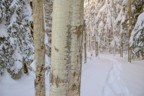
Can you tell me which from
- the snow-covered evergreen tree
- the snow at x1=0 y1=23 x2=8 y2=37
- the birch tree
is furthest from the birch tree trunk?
the snow at x1=0 y1=23 x2=8 y2=37

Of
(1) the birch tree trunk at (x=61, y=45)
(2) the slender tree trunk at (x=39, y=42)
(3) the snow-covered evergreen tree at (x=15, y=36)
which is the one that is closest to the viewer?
(1) the birch tree trunk at (x=61, y=45)

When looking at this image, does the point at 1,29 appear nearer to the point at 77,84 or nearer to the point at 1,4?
the point at 1,4

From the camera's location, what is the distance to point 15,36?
10.6 metres

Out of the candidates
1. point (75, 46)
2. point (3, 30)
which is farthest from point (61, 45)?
point (3, 30)

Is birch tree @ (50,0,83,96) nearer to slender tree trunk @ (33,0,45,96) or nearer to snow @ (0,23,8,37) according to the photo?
slender tree trunk @ (33,0,45,96)

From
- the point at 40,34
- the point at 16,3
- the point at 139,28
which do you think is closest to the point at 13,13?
the point at 16,3

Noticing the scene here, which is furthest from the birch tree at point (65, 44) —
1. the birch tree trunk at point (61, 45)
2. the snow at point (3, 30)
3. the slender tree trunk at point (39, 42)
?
the snow at point (3, 30)

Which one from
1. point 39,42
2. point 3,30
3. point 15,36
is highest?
point 3,30

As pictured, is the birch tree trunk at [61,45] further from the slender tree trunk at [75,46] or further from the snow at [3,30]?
the snow at [3,30]

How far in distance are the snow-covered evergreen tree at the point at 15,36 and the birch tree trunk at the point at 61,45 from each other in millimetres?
7827

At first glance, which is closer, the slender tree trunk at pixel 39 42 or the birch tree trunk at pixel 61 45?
the birch tree trunk at pixel 61 45

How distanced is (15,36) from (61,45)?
8646 millimetres

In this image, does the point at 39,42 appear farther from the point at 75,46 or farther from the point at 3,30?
the point at 3,30

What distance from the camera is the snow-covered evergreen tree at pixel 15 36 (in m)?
10.1
